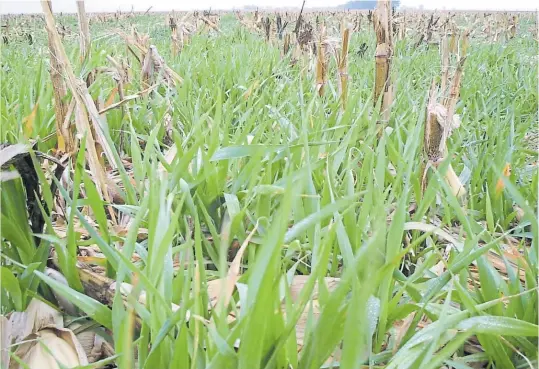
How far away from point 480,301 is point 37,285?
524mm

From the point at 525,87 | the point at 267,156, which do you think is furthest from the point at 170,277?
the point at 525,87

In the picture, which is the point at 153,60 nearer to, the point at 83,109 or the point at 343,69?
the point at 343,69

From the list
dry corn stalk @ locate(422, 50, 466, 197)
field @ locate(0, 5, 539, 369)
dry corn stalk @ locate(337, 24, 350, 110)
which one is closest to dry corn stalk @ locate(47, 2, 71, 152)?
field @ locate(0, 5, 539, 369)

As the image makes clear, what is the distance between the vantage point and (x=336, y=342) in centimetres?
48

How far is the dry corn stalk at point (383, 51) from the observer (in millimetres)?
1280

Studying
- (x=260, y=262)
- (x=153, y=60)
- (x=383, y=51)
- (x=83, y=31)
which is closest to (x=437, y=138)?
(x=383, y=51)

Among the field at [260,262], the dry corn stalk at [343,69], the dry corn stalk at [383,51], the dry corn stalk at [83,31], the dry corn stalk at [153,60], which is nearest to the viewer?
the field at [260,262]

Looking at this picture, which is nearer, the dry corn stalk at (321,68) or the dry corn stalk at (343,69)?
the dry corn stalk at (343,69)

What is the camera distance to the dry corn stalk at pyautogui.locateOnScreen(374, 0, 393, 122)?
1.28 metres

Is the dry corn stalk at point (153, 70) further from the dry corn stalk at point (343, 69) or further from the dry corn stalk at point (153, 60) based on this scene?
the dry corn stalk at point (343, 69)

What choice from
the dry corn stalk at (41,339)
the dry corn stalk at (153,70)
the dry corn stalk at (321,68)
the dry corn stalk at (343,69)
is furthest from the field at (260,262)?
the dry corn stalk at (153,70)

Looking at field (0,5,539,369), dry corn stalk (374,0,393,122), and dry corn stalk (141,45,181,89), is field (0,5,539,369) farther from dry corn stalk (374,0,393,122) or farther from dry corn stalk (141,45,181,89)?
dry corn stalk (141,45,181,89)

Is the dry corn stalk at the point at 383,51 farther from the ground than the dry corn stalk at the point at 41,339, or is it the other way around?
the dry corn stalk at the point at 383,51

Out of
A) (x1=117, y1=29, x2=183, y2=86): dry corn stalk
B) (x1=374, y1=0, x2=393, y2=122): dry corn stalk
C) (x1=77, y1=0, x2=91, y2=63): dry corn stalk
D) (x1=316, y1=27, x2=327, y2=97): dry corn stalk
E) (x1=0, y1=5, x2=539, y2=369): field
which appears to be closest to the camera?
(x1=0, y1=5, x2=539, y2=369): field
